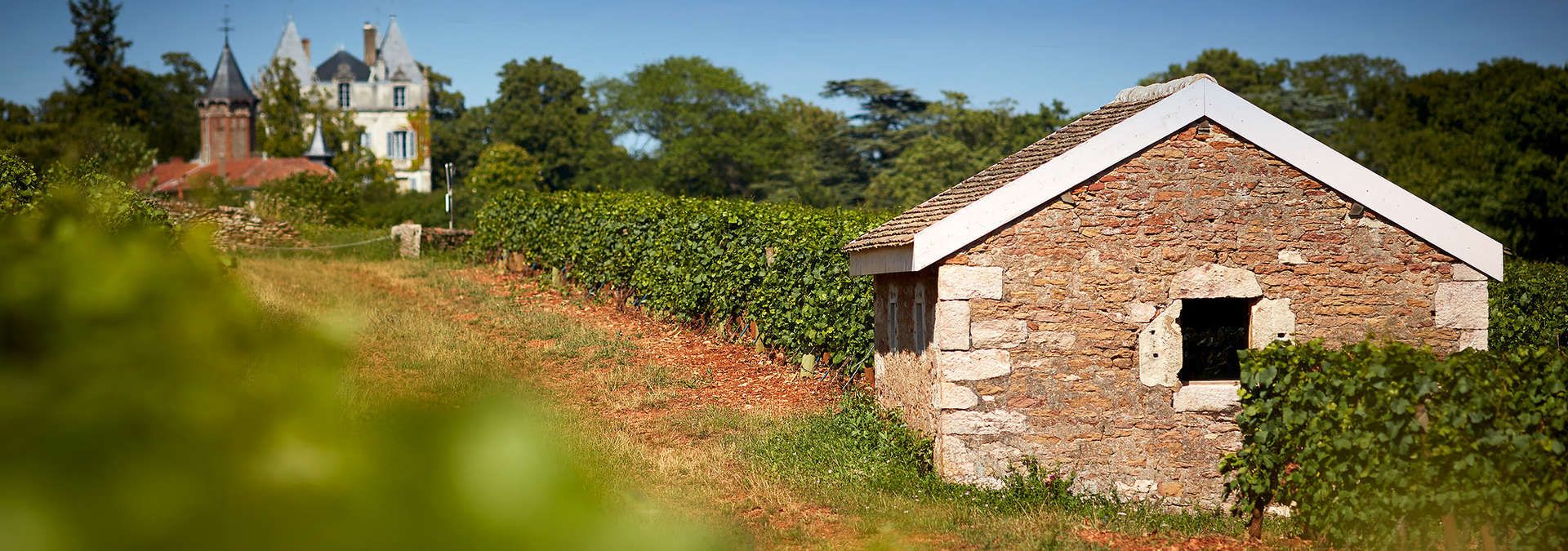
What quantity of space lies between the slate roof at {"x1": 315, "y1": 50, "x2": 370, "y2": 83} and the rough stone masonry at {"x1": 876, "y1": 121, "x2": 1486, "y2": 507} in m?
73.6

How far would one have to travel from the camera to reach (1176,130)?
9188 millimetres

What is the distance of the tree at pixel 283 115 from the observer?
214 ft

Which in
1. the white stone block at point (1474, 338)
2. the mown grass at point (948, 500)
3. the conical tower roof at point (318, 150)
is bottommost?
the mown grass at point (948, 500)

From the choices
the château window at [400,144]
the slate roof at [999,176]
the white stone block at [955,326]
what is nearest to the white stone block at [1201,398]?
the white stone block at [955,326]

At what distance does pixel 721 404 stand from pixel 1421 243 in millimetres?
7404

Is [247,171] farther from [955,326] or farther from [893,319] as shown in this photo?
[955,326]

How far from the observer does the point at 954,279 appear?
903cm

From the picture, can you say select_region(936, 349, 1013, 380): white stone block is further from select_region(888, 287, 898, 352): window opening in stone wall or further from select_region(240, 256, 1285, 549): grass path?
select_region(888, 287, 898, 352): window opening in stone wall

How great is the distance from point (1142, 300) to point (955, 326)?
1.52 m

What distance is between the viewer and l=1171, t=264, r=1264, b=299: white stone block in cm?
922

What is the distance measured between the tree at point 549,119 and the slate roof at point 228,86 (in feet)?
47.0

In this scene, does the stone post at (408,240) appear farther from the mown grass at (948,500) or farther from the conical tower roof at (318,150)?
the conical tower roof at (318,150)

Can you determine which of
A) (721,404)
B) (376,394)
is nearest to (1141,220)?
(721,404)

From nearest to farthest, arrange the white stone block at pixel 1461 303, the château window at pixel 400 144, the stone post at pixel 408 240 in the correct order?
the white stone block at pixel 1461 303, the stone post at pixel 408 240, the château window at pixel 400 144
